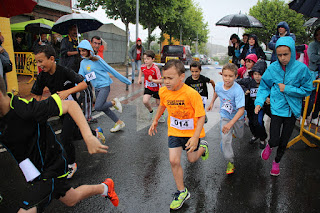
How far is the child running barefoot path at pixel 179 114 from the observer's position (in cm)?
295

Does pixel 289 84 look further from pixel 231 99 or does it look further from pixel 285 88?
pixel 231 99

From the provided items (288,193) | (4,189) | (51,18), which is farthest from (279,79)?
(51,18)

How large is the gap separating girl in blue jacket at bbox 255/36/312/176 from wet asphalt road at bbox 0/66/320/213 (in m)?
0.44

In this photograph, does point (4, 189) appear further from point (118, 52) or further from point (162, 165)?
point (118, 52)

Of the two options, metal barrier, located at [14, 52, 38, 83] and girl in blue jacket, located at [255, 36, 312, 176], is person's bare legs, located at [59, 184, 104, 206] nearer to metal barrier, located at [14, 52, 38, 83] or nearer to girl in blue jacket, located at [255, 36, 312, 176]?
girl in blue jacket, located at [255, 36, 312, 176]

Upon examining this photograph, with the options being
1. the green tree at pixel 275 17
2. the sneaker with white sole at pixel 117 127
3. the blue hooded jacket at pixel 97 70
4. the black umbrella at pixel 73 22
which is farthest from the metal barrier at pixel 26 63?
the green tree at pixel 275 17

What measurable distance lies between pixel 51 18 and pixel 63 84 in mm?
16478

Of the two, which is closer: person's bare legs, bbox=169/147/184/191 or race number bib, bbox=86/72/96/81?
person's bare legs, bbox=169/147/184/191

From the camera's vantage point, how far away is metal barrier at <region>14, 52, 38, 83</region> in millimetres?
11297

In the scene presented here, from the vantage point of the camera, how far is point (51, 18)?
1809 centimetres

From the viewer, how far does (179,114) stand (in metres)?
3.15

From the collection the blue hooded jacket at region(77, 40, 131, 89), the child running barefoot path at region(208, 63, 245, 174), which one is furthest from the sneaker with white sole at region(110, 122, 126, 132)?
the child running barefoot path at region(208, 63, 245, 174)

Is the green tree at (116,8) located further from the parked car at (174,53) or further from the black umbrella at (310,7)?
the black umbrella at (310,7)

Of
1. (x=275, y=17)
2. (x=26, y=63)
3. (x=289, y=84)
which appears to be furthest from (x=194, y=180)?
(x=275, y=17)
